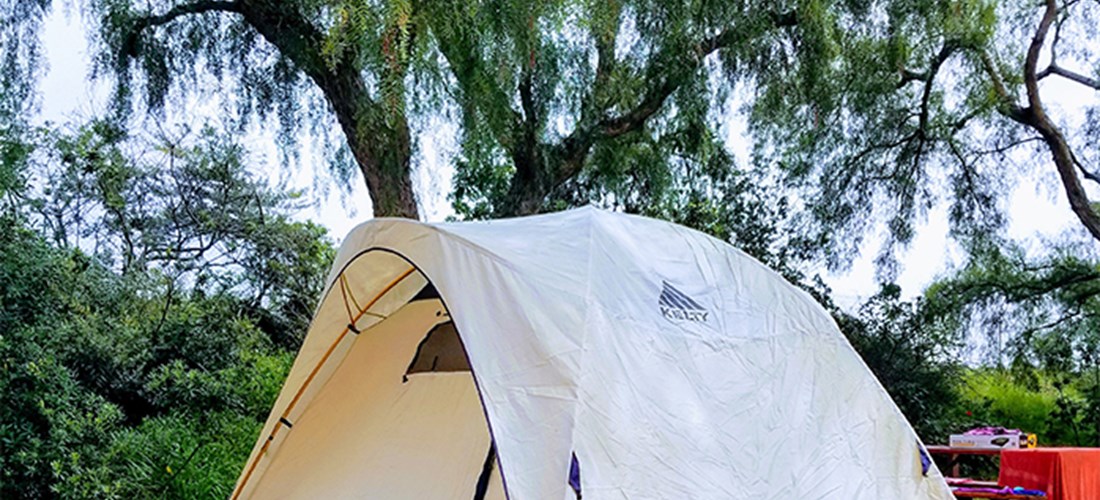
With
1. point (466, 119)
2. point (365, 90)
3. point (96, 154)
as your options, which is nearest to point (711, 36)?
point (466, 119)

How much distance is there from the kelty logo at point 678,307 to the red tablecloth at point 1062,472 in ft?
5.83

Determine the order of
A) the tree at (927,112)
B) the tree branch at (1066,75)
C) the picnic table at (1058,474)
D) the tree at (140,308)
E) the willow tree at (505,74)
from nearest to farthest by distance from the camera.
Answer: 1. the picnic table at (1058,474)
2. the willow tree at (505,74)
3. the tree at (140,308)
4. the tree at (927,112)
5. the tree branch at (1066,75)

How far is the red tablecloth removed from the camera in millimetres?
3416

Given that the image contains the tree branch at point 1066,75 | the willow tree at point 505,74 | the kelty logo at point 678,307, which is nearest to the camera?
the kelty logo at point 678,307

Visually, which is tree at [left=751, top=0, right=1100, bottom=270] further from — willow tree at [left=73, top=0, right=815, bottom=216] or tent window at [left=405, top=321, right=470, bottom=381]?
tent window at [left=405, top=321, right=470, bottom=381]

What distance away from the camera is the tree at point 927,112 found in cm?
555

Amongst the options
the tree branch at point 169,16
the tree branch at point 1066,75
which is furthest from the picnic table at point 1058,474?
the tree branch at point 169,16

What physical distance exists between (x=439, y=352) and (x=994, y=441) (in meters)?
2.85

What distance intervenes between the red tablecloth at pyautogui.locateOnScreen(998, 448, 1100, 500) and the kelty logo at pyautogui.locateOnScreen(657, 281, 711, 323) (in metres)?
1.78

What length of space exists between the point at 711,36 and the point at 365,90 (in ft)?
7.27

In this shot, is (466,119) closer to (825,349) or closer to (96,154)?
(825,349)

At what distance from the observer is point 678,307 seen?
2.81m

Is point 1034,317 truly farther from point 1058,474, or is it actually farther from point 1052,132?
point 1058,474

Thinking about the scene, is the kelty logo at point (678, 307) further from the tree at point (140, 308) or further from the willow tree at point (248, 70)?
the tree at point (140, 308)
